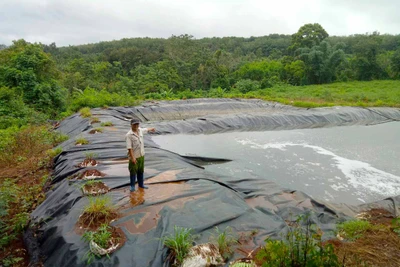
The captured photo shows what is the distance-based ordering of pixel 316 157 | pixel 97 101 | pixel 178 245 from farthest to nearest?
pixel 97 101
pixel 316 157
pixel 178 245

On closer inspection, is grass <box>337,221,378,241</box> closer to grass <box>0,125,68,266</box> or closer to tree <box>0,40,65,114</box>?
grass <box>0,125,68,266</box>

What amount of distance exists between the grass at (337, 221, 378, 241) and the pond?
1242mm

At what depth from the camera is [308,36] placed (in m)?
25.9

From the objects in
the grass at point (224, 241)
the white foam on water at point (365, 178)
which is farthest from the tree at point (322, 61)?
the grass at point (224, 241)

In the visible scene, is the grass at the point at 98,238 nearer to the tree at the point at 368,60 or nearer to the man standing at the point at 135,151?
the man standing at the point at 135,151

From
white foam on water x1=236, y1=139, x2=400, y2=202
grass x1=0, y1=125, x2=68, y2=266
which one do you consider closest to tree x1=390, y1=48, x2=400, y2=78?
white foam on water x1=236, y1=139, x2=400, y2=202

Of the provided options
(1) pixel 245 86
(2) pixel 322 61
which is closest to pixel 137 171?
(1) pixel 245 86

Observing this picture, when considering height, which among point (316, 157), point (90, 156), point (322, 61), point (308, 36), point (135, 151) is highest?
point (308, 36)

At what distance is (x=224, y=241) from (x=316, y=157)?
14.1 feet

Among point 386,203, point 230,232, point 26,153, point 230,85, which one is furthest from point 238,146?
point 230,85

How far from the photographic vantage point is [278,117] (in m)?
10.5

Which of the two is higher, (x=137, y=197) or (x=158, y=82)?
(x=158, y=82)

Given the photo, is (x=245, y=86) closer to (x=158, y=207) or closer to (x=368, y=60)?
(x=368, y=60)

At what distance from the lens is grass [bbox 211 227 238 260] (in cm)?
237
